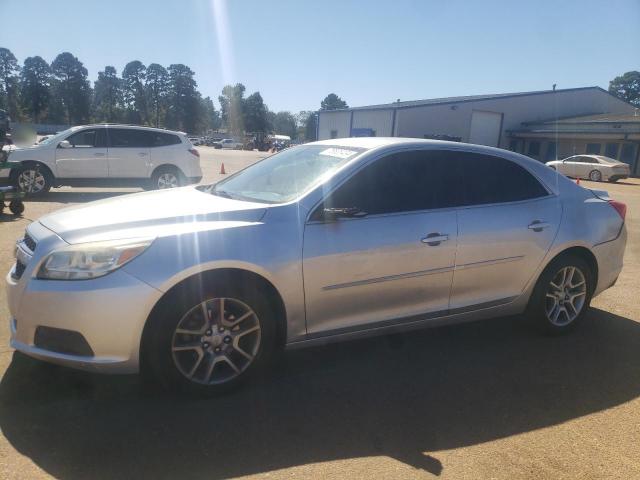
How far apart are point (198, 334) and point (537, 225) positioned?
2.76 metres

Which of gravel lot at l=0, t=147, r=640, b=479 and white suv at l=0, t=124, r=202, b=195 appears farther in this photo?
white suv at l=0, t=124, r=202, b=195

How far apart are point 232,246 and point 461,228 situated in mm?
1712

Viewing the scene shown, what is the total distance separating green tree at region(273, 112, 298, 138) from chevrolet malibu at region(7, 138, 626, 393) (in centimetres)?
14382

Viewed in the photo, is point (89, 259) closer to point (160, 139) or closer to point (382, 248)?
point (382, 248)

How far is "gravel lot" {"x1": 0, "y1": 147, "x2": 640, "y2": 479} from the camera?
2.38 metres

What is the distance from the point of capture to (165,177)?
11.7m

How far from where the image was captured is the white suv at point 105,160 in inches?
427

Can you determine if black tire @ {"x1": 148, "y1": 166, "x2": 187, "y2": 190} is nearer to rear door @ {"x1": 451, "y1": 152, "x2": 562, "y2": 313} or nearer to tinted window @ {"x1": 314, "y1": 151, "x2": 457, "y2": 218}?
tinted window @ {"x1": 314, "y1": 151, "x2": 457, "y2": 218}

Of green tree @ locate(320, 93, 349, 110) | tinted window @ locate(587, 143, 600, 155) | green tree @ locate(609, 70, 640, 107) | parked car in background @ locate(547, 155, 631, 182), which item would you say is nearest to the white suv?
parked car in background @ locate(547, 155, 631, 182)

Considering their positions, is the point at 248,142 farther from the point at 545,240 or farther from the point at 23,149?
the point at 545,240

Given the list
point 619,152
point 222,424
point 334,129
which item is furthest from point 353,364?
point 334,129

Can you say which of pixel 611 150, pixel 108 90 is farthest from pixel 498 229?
pixel 108 90

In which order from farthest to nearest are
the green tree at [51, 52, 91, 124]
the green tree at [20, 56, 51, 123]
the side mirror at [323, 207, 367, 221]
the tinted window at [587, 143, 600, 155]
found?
the green tree at [51, 52, 91, 124] → the green tree at [20, 56, 51, 123] → the tinted window at [587, 143, 600, 155] → the side mirror at [323, 207, 367, 221]

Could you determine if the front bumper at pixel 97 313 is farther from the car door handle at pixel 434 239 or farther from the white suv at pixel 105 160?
the white suv at pixel 105 160
